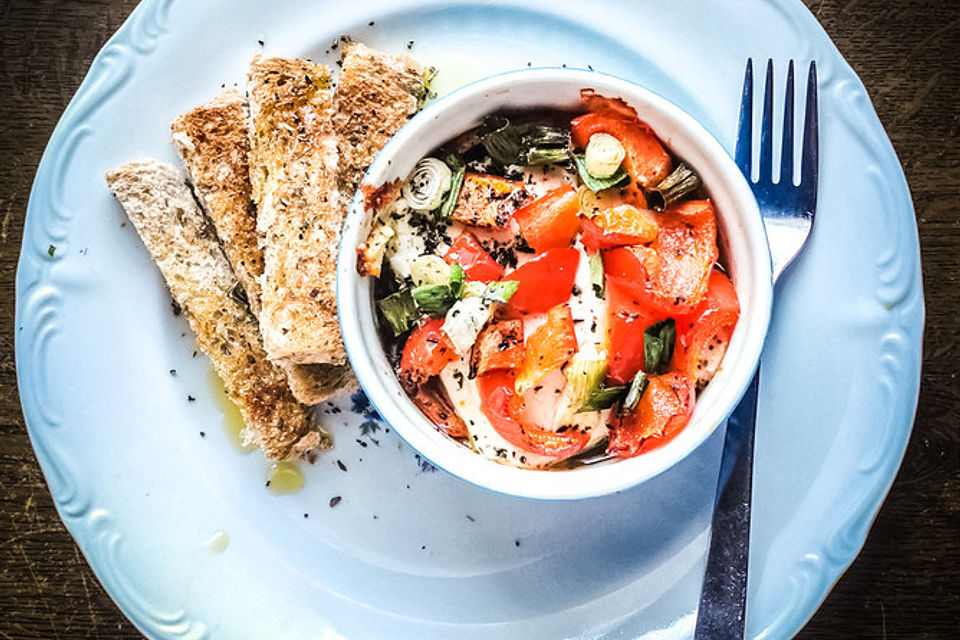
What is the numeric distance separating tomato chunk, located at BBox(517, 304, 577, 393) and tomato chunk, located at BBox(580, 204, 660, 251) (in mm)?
188

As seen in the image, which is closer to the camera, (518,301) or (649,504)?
(518,301)

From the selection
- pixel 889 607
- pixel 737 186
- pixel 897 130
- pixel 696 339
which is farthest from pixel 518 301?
pixel 889 607

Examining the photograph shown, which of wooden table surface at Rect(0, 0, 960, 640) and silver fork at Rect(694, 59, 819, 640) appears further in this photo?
wooden table surface at Rect(0, 0, 960, 640)

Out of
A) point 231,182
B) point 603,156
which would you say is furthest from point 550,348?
point 231,182

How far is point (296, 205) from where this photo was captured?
2.28 m

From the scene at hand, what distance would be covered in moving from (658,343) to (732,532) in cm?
76

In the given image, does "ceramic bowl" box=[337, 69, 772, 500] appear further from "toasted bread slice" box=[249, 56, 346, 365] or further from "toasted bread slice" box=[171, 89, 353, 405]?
"toasted bread slice" box=[171, 89, 353, 405]

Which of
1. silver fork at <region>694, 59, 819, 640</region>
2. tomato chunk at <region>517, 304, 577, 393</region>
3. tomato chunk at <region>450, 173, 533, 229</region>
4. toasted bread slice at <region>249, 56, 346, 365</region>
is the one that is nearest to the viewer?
tomato chunk at <region>517, 304, 577, 393</region>

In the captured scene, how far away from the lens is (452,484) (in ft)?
8.14

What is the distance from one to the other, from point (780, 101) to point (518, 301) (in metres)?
1.08

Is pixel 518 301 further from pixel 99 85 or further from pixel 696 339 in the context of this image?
pixel 99 85

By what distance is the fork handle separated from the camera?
2340 mm

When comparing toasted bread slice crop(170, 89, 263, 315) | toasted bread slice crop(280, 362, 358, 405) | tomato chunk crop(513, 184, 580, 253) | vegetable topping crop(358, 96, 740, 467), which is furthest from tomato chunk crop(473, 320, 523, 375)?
toasted bread slice crop(170, 89, 263, 315)

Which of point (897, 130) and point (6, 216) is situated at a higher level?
point (897, 130)
